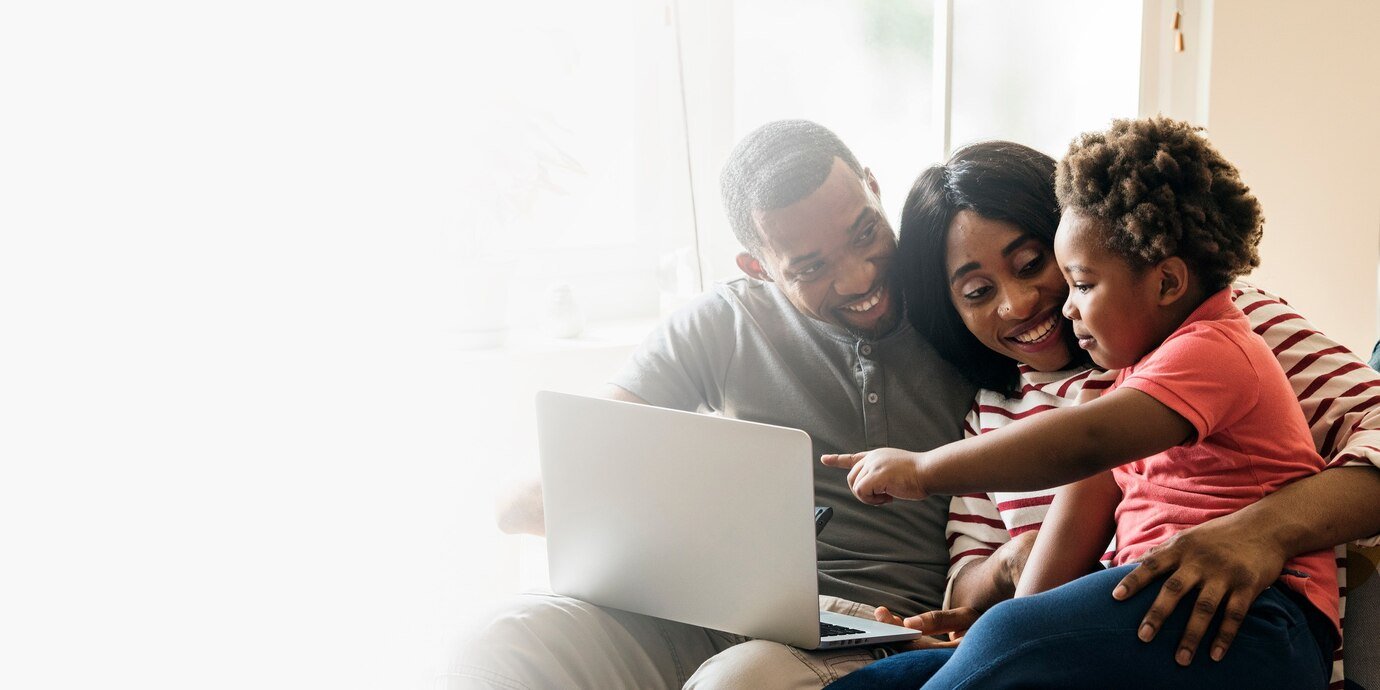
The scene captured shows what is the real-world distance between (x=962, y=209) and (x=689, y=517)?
19.7 inches

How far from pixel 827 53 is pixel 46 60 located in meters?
1.46

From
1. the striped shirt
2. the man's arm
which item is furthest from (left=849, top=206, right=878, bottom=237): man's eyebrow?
the man's arm

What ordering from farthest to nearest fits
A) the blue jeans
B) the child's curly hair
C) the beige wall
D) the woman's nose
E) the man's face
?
the beige wall, the man's face, the woman's nose, the child's curly hair, the blue jeans

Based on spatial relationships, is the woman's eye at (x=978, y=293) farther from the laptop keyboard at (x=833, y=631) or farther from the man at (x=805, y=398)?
the laptop keyboard at (x=833, y=631)

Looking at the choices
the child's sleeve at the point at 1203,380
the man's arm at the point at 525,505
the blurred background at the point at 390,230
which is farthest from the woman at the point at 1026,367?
the blurred background at the point at 390,230

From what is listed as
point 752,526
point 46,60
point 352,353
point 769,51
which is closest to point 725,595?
point 752,526

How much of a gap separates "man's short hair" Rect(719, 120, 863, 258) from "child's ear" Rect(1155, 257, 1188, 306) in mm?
480

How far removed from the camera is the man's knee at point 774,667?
116 centimetres

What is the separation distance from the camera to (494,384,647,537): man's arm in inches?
59.9

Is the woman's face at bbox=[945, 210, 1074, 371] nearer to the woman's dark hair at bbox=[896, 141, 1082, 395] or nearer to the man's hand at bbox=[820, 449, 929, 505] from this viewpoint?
the woman's dark hair at bbox=[896, 141, 1082, 395]

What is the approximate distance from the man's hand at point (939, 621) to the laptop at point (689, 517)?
0.06m

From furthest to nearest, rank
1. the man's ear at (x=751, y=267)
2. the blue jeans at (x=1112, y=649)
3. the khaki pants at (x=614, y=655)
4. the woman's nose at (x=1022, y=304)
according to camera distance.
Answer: the man's ear at (x=751, y=267), the woman's nose at (x=1022, y=304), the khaki pants at (x=614, y=655), the blue jeans at (x=1112, y=649)

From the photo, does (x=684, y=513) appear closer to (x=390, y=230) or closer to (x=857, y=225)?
(x=857, y=225)

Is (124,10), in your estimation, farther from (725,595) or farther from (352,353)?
(725,595)
